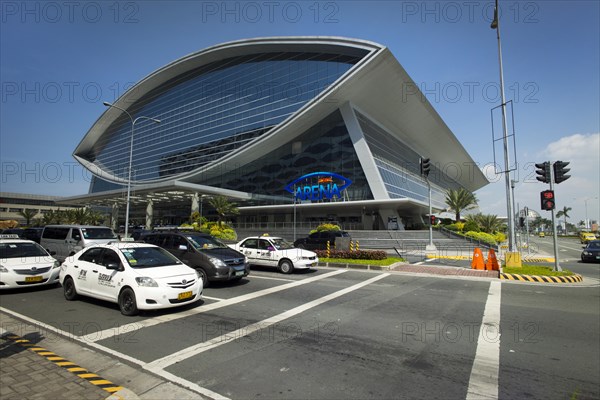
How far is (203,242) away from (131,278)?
432cm

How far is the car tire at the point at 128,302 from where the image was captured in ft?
23.4

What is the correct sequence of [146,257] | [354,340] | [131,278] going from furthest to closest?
[146,257] → [131,278] → [354,340]

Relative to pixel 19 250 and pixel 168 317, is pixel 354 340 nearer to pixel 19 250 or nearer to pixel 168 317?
pixel 168 317

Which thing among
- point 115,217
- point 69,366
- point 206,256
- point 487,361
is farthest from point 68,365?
point 115,217

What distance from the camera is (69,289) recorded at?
864 centimetres

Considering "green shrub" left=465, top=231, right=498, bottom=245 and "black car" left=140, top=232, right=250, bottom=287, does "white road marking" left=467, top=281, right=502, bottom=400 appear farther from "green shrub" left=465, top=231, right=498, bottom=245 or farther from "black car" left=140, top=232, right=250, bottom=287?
"green shrub" left=465, top=231, right=498, bottom=245

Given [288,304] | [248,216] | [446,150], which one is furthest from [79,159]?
[288,304]

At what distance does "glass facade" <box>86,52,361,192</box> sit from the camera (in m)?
47.4

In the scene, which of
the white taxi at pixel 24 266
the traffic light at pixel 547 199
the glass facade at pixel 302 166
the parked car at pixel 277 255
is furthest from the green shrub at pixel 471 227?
the white taxi at pixel 24 266

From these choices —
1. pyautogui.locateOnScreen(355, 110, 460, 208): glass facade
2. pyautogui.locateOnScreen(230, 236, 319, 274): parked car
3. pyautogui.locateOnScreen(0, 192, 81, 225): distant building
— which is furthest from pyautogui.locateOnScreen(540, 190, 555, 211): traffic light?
pyautogui.locateOnScreen(0, 192, 81, 225): distant building

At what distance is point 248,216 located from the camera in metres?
50.9

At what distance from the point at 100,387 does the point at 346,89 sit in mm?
41018

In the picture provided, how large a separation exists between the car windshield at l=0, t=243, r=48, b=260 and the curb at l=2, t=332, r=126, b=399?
5.65 meters

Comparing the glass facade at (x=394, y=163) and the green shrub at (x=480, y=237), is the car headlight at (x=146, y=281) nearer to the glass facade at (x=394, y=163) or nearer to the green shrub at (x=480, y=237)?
the green shrub at (x=480, y=237)
